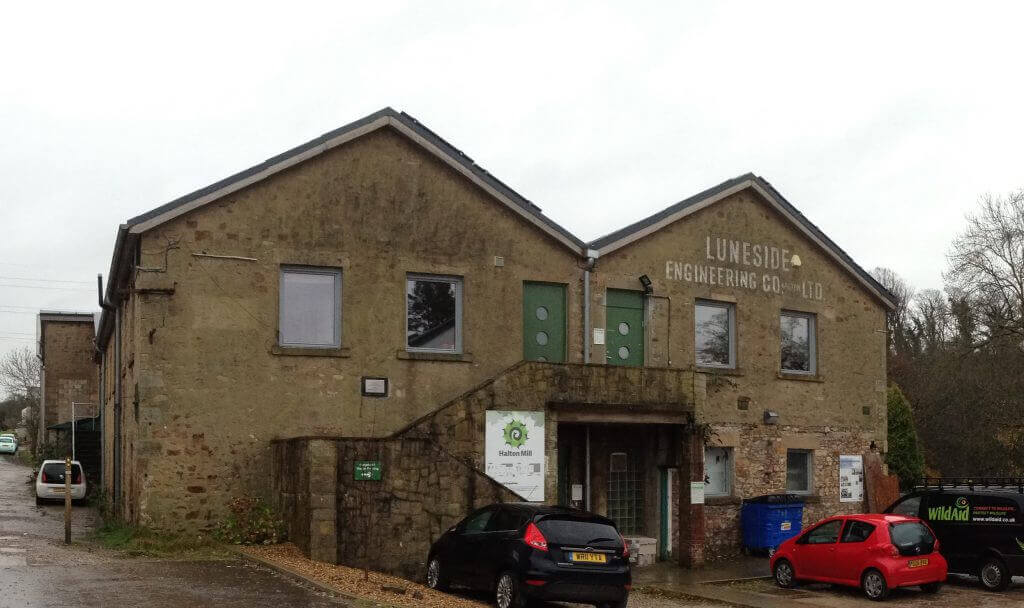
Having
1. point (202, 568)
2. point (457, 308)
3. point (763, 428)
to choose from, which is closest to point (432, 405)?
point (457, 308)

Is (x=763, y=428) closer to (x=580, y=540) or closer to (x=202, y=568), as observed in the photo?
(x=580, y=540)

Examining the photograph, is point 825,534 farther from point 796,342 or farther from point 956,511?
point 796,342

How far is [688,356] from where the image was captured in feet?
77.3

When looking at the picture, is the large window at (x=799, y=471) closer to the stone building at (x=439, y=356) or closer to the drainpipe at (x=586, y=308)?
the stone building at (x=439, y=356)

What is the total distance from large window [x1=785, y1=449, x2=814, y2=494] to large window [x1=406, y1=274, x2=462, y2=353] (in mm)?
9061

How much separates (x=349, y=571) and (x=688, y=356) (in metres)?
10.4

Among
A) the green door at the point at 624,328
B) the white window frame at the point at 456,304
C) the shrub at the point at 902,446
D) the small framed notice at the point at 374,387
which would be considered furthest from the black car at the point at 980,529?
the shrub at the point at 902,446

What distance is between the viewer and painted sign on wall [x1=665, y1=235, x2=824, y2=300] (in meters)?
23.8

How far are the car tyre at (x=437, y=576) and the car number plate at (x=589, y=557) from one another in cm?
230

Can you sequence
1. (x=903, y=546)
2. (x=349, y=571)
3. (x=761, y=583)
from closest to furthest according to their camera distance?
(x=349, y=571), (x=903, y=546), (x=761, y=583)

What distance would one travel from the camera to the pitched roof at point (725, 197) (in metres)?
22.7

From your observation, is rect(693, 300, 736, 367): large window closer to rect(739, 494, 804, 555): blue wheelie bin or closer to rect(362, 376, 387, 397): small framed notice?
rect(739, 494, 804, 555): blue wheelie bin

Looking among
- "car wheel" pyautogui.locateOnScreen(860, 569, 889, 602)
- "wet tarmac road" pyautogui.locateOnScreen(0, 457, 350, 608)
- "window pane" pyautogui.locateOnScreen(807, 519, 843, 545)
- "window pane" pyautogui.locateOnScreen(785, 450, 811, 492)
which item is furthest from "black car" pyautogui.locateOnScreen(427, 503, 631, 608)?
"window pane" pyautogui.locateOnScreen(785, 450, 811, 492)

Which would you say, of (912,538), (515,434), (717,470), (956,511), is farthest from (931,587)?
(515,434)
